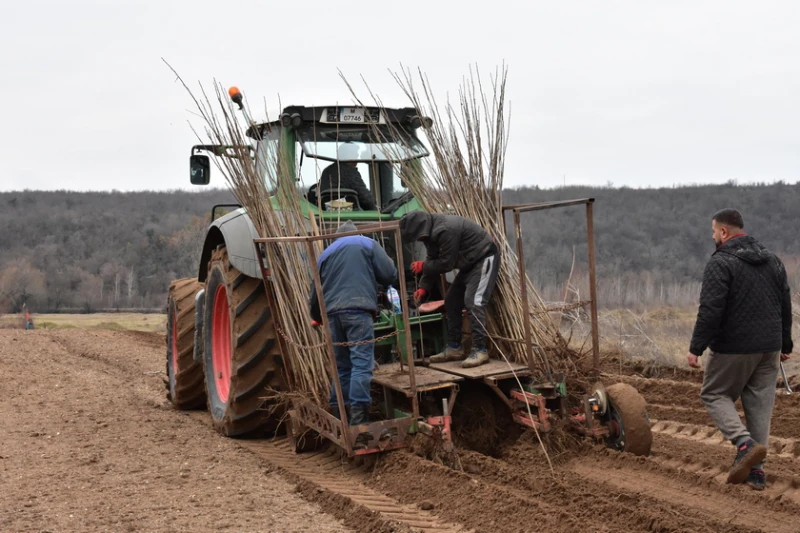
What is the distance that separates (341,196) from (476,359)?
1680mm

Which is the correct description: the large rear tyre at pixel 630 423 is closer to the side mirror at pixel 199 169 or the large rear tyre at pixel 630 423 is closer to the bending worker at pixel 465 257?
the bending worker at pixel 465 257

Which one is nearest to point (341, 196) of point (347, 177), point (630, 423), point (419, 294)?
point (347, 177)

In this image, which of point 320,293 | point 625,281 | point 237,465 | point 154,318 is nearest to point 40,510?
point 237,465

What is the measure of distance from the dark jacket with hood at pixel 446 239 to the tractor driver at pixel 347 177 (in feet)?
3.01

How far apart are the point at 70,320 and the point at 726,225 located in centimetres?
1979

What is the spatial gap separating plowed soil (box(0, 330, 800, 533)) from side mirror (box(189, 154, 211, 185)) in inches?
78.8

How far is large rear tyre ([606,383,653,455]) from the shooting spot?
5.15 m

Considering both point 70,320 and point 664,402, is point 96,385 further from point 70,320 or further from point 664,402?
point 70,320

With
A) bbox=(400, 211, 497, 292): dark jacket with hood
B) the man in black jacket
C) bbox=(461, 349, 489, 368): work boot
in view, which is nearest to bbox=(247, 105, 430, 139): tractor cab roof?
bbox=(400, 211, 497, 292): dark jacket with hood

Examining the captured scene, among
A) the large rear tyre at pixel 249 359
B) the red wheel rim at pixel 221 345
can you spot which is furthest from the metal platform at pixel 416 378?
the red wheel rim at pixel 221 345

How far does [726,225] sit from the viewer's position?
5051 mm

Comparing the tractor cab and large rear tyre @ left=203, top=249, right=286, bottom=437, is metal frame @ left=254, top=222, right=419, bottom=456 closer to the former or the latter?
large rear tyre @ left=203, top=249, right=286, bottom=437

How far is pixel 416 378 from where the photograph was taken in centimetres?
545

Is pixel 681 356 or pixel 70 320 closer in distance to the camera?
pixel 681 356
